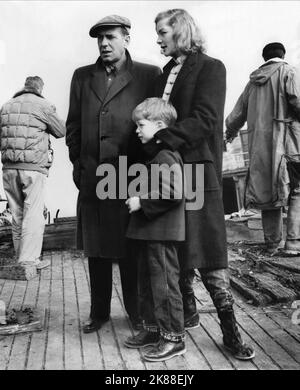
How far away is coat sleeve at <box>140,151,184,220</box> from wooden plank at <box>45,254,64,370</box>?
1.01m

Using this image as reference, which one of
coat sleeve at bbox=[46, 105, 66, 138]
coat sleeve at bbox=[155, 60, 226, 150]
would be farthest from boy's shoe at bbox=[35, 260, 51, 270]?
coat sleeve at bbox=[155, 60, 226, 150]

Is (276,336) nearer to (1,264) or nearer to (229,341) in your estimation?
(229,341)

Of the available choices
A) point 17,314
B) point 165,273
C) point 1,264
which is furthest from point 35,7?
point 165,273

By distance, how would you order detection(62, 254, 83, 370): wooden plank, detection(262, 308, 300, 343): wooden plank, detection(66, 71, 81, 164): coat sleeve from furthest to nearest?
detection(66, 71, 81, 164): coat sleeve, detection(262, 308, 300, 343): wooden plank, detection(62, 254, 83, 370): wooden plank

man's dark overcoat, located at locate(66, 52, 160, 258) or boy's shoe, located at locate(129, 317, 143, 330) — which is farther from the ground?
man's dark overcoat, located at locate(66, 52, 160, 258)

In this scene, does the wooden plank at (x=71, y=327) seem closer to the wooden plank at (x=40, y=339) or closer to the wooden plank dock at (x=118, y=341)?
the wooden plank dock at (x=118, y=341)

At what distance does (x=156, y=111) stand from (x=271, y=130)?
312 centimetres

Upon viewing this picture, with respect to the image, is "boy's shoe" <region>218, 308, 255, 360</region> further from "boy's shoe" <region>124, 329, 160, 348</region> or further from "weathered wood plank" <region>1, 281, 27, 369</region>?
"weathered wood plank" <region>1, 281, 27, 369</region>

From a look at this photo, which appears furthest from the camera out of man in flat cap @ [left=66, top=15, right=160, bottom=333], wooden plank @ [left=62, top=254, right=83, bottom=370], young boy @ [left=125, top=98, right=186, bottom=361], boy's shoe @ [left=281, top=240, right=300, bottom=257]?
boy's shoe @ [left=281, top=240, right=300, bottom=257]

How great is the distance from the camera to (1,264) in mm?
6184

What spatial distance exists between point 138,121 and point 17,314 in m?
1.91

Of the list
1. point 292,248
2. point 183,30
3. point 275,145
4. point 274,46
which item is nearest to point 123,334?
point 183,30

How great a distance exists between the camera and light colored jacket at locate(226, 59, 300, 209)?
19.2 ft
